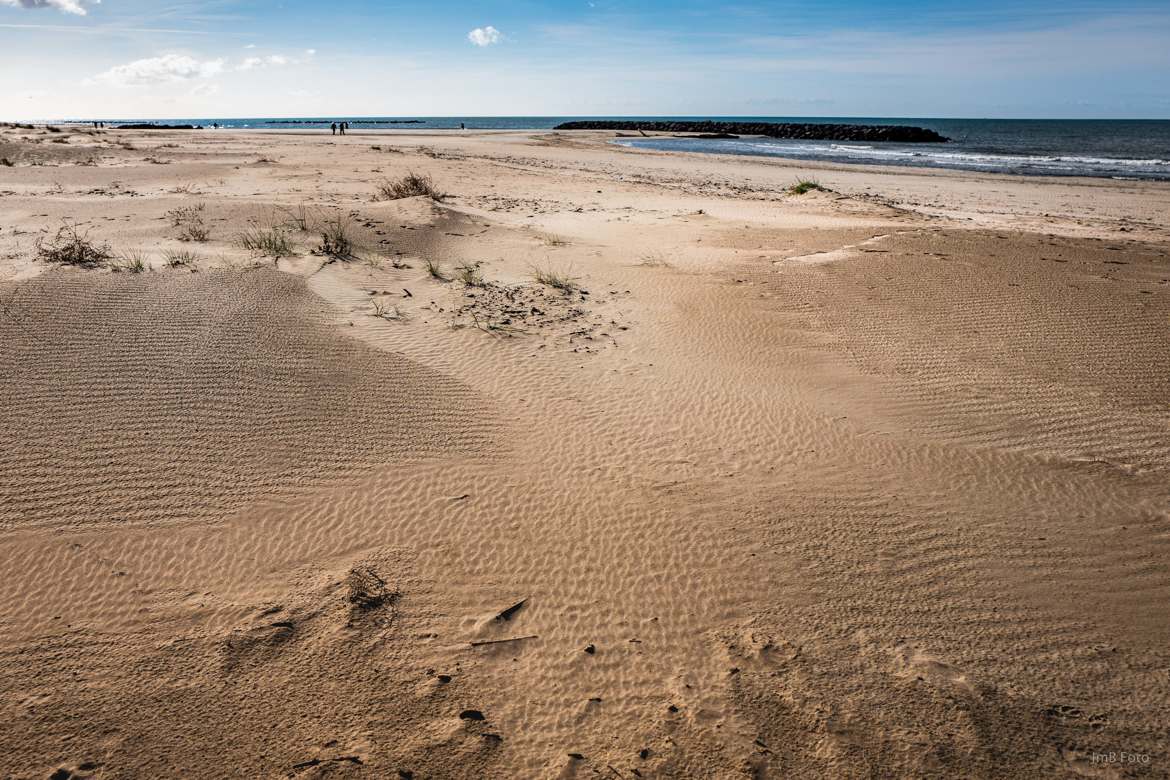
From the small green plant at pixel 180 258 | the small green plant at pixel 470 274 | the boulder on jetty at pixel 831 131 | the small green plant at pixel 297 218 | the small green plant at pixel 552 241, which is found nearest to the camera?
the small green plant at pixel 180 258

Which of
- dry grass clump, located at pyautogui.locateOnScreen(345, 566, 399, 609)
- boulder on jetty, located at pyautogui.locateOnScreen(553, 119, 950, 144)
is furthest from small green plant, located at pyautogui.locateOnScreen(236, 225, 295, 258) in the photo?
boulder on jetty, located at pyautogui.locateOnScreen(553, 119, 950, 144)

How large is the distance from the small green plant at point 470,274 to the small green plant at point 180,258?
3.18 m

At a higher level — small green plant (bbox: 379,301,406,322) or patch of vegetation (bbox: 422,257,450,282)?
patch of vegetation (bbox: 422,257,450,282)

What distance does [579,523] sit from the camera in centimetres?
396

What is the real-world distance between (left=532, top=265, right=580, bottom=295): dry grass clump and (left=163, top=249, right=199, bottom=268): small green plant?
13.8ft

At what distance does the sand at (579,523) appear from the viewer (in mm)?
2674

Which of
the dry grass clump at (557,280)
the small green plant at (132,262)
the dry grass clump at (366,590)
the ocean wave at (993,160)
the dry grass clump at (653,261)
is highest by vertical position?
the ocean wave at (993,160)

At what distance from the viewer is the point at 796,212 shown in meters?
15.0

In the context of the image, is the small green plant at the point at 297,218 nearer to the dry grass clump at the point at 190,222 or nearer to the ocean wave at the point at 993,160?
A: the dry grass clump at the point at 190,222

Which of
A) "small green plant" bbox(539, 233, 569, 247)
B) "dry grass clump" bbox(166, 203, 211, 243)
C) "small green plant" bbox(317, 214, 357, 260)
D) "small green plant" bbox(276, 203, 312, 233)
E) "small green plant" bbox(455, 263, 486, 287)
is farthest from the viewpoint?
"small green plant" bbox(539, 233, 569, 247)

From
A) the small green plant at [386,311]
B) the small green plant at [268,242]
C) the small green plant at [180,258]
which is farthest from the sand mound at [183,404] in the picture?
the small green plant at [268,242]

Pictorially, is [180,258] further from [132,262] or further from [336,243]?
[336,243]

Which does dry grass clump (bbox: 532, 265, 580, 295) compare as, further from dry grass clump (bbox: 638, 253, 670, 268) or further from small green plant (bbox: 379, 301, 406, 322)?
small green plant (bbox: 379, 301, 406, 322)

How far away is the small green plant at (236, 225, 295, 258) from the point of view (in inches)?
336
